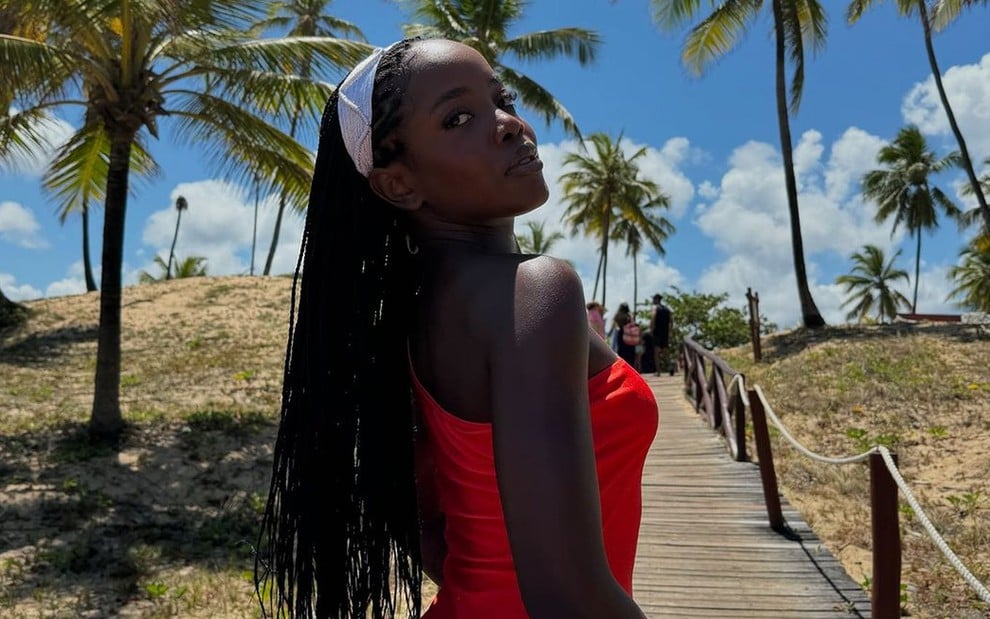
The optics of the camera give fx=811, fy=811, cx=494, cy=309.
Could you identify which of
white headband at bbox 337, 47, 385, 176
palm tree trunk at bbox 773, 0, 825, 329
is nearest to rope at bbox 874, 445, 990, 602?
white headband at bbox 337, 47, 385, 176

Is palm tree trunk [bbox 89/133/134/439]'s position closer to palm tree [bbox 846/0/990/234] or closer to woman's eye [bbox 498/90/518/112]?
woman's eye [bbox 498/90/518/112]

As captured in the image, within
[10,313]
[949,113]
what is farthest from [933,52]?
[10,313]

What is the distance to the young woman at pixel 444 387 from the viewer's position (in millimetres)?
895

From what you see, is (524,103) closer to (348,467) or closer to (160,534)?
(160,534)

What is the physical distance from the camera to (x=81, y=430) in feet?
33.3

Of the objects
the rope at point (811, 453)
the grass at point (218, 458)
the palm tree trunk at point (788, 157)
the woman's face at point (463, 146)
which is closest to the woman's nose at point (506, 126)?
the woman's face at point (463, 146)

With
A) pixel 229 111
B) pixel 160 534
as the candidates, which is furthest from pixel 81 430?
pixel 229 111

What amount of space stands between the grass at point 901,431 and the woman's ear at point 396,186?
5364 millimetres

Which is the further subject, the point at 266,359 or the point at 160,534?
the point at 266,359

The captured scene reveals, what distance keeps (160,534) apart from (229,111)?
492 cm

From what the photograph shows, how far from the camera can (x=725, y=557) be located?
591 centimetres

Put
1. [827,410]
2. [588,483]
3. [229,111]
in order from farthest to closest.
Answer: [827,410] → [229,111] → [588,483]

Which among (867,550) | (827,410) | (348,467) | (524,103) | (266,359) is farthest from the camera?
(524,103)

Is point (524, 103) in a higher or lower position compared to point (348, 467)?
higher
